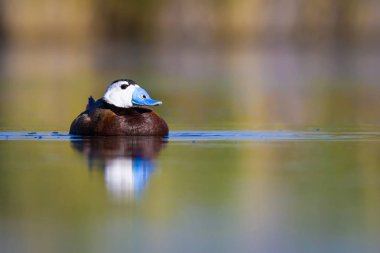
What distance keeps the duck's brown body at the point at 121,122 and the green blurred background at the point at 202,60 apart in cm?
107

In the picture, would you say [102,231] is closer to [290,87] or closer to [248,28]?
[290,87]

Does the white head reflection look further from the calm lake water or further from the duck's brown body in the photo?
the duck's brown body

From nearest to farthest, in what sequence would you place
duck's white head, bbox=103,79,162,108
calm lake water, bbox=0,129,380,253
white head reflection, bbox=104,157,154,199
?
calm lake water, bbox=0,129,380,253 < white head reflection, bbox=104,157,154,199 < duck's white head, bbox=103,79,162,108

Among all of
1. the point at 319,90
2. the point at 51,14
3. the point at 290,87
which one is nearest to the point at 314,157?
the point at 319,90

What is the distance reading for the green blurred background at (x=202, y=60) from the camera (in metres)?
13.9

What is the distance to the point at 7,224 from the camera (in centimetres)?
627

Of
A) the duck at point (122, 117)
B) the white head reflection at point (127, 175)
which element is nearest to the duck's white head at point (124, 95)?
the duck at point (122, 117)

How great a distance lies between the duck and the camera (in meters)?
10.4

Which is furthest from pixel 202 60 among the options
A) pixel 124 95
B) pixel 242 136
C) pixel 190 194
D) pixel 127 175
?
pixel 190 194

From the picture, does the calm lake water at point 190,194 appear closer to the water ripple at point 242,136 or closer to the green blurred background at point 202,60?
the water ripple at point 242,136

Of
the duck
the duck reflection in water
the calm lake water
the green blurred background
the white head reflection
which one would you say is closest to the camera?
the calm lake water

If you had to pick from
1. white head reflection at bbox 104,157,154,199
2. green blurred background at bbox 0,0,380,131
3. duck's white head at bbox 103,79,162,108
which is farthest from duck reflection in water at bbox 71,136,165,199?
green blurred background at bbox 0,0,380,131

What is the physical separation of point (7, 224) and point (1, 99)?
10.3 m

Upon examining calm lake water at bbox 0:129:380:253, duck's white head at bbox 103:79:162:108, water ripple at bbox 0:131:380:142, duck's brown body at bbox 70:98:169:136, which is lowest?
calm lake water at bbox 0:129:380:253
